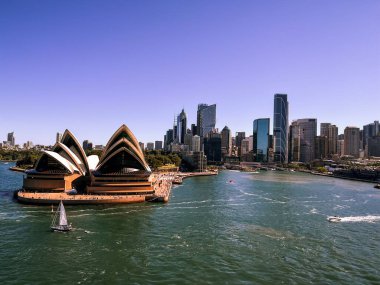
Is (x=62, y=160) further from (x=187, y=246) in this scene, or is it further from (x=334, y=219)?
(x=334, y=219)

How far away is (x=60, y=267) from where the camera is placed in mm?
26578

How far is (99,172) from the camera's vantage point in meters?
62.1

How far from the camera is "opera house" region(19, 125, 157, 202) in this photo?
58.8 metres

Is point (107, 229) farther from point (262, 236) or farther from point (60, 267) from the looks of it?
point (262, 236)

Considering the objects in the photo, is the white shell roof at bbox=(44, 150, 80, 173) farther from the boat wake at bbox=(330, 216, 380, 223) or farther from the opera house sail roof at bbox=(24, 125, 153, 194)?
the boat wake at bbox=(330, 216, 380, 223)

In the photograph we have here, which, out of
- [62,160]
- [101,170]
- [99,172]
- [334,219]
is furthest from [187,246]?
[62,160]

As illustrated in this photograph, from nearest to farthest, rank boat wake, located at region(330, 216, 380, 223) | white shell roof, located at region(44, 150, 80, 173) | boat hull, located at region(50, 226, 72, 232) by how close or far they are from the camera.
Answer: boat hull, located at region(50, 226, 72, 232)
boat wake, located at region(330, 216, 380, 223)
white shell roof, located at region(44, 150, 80, 173)

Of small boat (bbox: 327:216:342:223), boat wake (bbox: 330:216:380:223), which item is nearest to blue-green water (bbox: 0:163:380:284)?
boat wake (bbox: 330:216:380:223)

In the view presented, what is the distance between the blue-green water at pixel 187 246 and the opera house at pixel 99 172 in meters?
7.84

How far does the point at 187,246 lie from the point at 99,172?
111 feet

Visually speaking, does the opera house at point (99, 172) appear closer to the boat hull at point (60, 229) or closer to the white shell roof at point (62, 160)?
the white shell roof at point (62, 160)

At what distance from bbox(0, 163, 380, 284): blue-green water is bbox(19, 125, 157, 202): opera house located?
784 centimetres

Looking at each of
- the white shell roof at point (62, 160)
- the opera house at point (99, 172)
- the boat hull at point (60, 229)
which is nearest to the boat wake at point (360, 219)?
the opera house at point (99, 172)

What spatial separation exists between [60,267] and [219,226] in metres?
20.0
